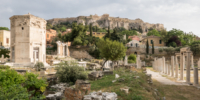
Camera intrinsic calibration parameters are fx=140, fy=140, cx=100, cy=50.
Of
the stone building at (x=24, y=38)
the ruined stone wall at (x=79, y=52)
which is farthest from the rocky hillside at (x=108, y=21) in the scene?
the stone building at (x=24, y=38)

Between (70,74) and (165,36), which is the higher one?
(165,36)

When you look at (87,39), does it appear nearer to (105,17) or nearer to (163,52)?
(163,52)

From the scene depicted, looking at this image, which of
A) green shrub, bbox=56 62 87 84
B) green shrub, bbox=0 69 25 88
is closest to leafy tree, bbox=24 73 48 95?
green shrub, bbox=0 69 25 88

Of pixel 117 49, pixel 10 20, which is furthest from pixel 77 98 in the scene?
pixel 10 20

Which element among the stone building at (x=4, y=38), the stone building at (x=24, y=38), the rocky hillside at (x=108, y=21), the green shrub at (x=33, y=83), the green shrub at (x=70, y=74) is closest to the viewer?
the green shrub at (x=33, y=83)

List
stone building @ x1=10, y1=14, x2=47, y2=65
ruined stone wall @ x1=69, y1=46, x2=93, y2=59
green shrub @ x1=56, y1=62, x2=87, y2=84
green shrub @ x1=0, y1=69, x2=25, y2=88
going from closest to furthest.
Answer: green shrub @ x1=0, y1=69, x2=25, y2=88
green shrub @ x1=56, y1=62, x2=87, y2=84
stone building @ x1=10, y1=14, x2=47, y2=65
ruined stone wall @ x1=69, y1=46, x2=93, y2=59

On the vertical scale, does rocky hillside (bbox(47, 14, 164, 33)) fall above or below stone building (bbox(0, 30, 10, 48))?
above

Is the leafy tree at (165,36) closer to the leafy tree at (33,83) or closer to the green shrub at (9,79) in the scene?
the leafy tree at (33,83)

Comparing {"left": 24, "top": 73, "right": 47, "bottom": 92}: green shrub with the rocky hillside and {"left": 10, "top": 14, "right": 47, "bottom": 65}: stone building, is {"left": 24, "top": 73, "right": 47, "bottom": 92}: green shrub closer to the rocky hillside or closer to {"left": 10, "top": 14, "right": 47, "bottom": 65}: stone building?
{"left": 10, "top": 14, "right": 47, "bottom": 65}: stone building

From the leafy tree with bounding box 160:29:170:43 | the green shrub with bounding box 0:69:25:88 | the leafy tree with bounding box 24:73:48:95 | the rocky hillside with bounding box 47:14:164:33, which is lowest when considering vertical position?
the leafy tree with bounding box 24:73:48:95

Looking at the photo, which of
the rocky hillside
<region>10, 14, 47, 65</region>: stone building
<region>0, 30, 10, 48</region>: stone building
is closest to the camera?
<region>10, 14, 47, 65</region>: stone building

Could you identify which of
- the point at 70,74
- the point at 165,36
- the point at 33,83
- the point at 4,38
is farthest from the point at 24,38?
the point at 165,36

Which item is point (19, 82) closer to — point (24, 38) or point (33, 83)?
point (33, 83)

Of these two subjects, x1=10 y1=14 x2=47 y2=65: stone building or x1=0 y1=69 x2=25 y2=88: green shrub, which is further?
x1=10 y1=14 x2=47 y2=65: stone building
